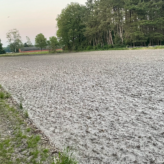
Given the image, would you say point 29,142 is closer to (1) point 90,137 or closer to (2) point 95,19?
(1) point 90,137

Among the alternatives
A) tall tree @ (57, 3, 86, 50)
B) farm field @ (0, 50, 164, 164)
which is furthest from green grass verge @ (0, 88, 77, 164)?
tall tree @ (57, 3, 86, 50)

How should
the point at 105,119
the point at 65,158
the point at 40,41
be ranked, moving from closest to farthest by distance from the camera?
1. the point at 65,158
2. the point at 105,119
3. the point at 40,41

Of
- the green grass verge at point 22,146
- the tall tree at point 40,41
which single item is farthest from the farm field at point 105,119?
the tall tree at point 40,41

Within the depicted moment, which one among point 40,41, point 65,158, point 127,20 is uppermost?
point 40,41

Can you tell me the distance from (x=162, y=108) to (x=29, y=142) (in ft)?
12.3

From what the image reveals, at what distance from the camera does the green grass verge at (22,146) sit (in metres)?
2.84

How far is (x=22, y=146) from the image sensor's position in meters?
3.27

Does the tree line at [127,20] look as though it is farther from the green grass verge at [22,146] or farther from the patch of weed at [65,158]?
the patch of weed at [65,158]

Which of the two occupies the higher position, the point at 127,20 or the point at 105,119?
the point at 127,20

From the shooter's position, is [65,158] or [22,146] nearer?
[65,158]

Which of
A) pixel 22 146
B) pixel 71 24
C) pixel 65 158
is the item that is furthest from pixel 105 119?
pixel 71 24

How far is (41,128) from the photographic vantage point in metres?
4.15

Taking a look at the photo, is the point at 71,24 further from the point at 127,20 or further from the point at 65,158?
the point at 65,158

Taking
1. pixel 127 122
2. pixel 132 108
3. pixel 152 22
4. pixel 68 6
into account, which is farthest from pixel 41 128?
pixel 68 6
